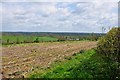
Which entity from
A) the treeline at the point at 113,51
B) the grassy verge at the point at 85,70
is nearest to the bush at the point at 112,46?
the treeline at the point at 113,51

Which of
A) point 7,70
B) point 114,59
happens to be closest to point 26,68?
point 7,70

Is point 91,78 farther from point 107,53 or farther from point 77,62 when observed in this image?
point 77,62

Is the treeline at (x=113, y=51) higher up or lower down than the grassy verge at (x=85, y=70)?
higher up

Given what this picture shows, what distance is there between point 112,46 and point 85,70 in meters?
2.10

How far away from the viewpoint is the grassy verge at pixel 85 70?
1170cm

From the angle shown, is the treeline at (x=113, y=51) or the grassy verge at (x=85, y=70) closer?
the treeline at (x=113, y=51)

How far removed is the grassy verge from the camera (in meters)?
11.7

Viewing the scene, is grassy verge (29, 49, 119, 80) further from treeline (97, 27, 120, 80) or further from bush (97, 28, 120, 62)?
bush (97, 28, 120, 62)

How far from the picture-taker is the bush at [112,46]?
11.3m

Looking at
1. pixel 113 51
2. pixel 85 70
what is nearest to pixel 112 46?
pixel 113 51

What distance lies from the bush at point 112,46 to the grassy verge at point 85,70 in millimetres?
236

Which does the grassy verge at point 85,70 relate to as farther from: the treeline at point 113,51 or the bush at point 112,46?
the bush at point 112,46

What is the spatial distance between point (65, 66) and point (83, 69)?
165 centimetres

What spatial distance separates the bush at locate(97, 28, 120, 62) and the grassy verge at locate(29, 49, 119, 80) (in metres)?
0.24
